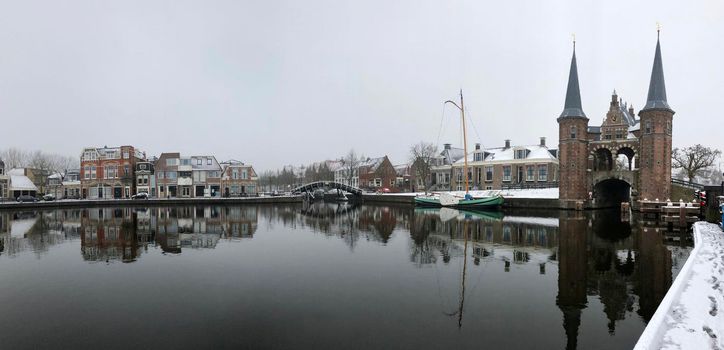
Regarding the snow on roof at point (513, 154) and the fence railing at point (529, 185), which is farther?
the snow on roof at point (513, 154)

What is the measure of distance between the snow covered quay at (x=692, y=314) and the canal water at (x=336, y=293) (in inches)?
26.5

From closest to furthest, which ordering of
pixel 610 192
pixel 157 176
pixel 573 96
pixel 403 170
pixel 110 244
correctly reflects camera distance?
pixel 110 244 → pixel 573 96 → pixel 610 192 → pixel 157 176 → pixel 403 170

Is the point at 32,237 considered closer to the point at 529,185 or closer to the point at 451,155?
the point at 529,185

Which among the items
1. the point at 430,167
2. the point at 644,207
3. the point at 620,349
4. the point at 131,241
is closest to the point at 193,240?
the point at 131,241

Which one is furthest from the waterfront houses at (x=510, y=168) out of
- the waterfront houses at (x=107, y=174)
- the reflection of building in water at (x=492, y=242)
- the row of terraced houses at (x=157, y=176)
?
the waterfront houses at (x=107, y=174)

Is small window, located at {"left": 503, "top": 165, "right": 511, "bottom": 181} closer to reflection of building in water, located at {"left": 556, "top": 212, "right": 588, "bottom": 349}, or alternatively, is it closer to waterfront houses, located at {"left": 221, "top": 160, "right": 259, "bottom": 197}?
reflection of building in water, located at {"left": 556, "top": 212, "right": 588, "bottom": 349}

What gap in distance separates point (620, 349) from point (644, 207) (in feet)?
91.6

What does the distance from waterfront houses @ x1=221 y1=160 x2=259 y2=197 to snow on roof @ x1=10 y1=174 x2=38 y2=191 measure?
29371mm

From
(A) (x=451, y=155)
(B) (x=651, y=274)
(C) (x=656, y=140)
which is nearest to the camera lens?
(B) (x=651, y=274)

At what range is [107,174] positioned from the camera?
193 feet

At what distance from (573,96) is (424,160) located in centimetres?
2997

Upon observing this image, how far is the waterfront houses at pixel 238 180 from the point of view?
6072 cm

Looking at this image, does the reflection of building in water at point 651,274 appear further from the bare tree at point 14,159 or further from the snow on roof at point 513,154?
the bare tree at point 14,159

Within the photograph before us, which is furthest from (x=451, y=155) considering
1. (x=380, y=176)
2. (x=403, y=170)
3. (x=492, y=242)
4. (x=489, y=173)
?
(x=492, y=242)
